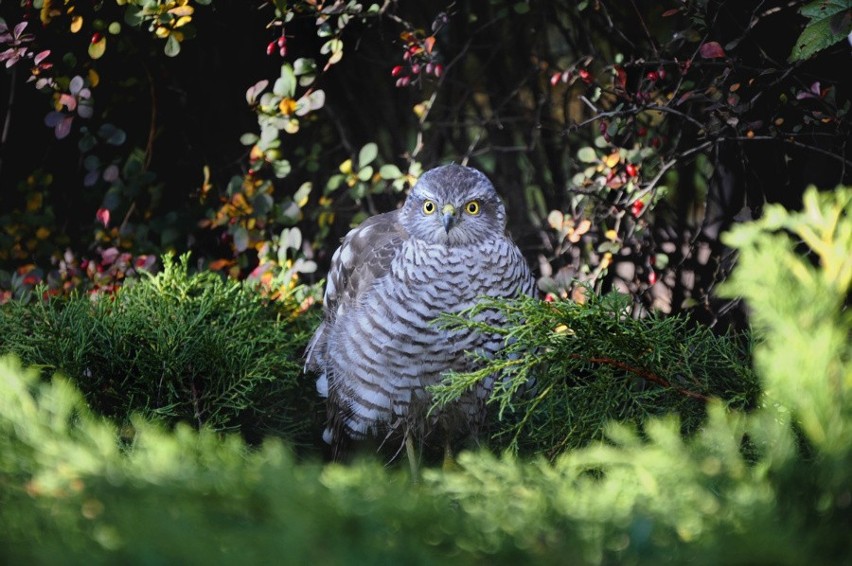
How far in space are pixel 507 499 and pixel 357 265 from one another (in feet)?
5.25

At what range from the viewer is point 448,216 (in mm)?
2410

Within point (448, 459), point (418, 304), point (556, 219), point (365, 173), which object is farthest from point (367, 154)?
point (448, 459)

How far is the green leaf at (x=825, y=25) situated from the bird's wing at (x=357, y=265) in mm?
1137

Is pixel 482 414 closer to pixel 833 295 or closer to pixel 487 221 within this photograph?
pixel 487 221

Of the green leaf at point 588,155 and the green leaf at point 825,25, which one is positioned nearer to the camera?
the green leaf at point 825,25

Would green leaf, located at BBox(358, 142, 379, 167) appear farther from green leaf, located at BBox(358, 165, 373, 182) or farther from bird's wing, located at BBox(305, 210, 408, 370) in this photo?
bird's wing, located at BBox(305, 210, 408, 370)

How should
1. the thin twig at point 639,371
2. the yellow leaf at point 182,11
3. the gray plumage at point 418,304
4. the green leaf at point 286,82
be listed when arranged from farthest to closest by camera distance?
the green leaf at point 286,82
the yellow leaf at point 182,11
the gray plumage at point 418,304
the thin twig at point 639,371

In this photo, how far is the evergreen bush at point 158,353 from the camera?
2209mm

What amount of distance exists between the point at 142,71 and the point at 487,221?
174cm

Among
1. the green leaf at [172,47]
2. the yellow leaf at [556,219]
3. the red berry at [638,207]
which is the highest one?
the green leaf at [172,47]

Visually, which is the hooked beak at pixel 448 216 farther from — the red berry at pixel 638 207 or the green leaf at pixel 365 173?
the green leaf at pixel 365 173

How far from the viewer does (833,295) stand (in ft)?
3.07

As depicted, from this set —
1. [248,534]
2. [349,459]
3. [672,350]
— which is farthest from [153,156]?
[248,534]

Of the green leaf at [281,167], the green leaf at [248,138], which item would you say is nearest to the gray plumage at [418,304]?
the green leaf at [281,167]
